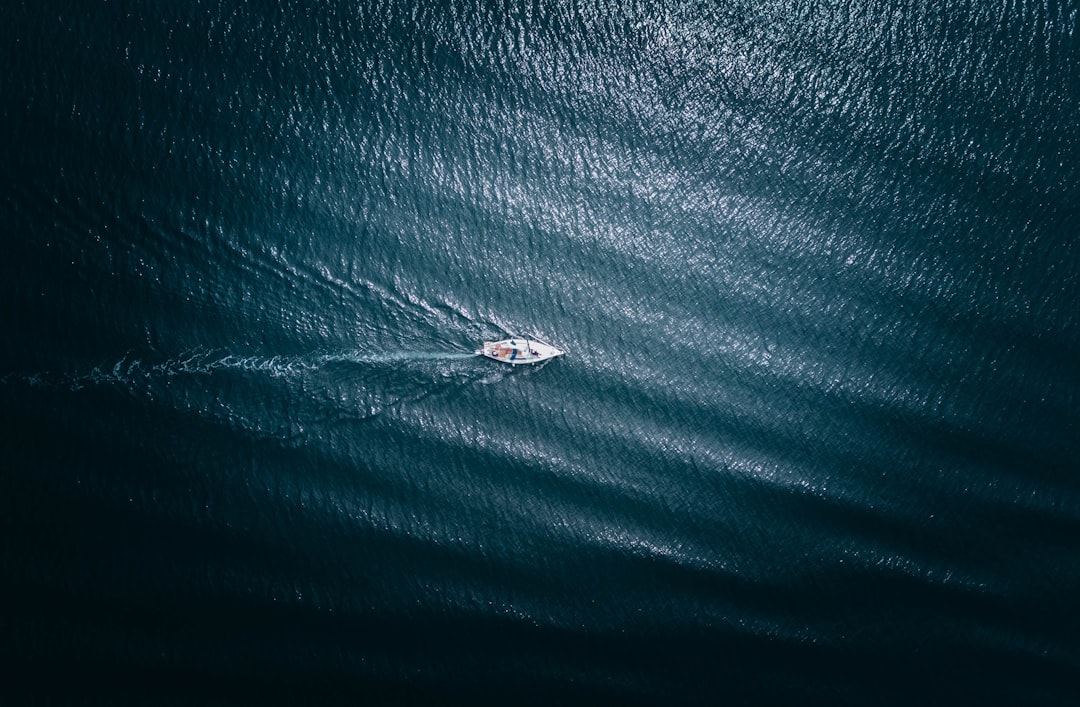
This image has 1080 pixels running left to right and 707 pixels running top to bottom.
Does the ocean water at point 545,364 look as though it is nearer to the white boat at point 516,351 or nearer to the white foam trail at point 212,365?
the white foam trail at point 212,365

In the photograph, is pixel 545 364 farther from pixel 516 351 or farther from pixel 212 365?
pixel 212 365

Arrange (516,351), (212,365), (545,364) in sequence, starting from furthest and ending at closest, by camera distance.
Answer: (545,364)
(516,351)
(212,365)

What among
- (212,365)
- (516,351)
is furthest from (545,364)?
(212,365)

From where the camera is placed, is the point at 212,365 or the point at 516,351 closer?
the point at 212,365

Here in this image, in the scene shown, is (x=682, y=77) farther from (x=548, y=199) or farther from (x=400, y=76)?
(x=400, y=76)

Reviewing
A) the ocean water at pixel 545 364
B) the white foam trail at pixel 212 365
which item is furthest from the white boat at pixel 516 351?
the white foam trail at pixel 212 365
